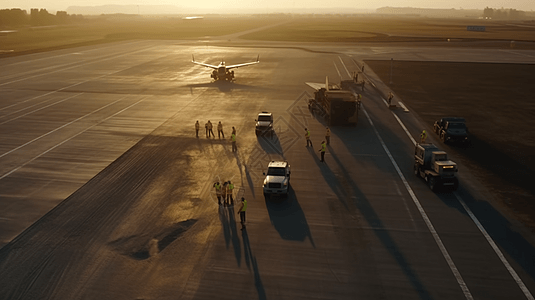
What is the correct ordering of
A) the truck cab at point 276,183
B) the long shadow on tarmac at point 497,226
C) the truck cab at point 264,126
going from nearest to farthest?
the long shadow on tarmac at point 497,226 < the truck cab at point 276,183 < the truck cab at point 264,126

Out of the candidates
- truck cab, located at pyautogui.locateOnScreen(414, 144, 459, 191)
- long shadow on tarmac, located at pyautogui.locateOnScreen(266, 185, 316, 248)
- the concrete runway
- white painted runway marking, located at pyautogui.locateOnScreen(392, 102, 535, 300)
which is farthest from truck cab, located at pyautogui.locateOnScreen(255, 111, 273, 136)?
white painted runway marking, located at pyautogui.locateOnScreen(392, 102, 535, 300)

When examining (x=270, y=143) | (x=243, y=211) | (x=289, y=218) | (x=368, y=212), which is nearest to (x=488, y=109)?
(x=270, y=143)

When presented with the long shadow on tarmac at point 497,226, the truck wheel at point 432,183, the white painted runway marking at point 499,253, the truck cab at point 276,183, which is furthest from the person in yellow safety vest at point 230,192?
the white painted runway marking at point 499,253

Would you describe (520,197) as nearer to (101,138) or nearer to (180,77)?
(101,138)

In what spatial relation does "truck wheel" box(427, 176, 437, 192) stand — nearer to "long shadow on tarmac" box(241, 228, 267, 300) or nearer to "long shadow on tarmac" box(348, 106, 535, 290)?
"long shadow on tarmac" box(348, 106, 535, 290)

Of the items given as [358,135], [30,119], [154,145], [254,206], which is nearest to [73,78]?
[30,119]

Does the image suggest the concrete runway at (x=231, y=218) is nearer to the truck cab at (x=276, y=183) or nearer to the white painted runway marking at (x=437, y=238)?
the white painted runway marking at (x=437, y=238)
